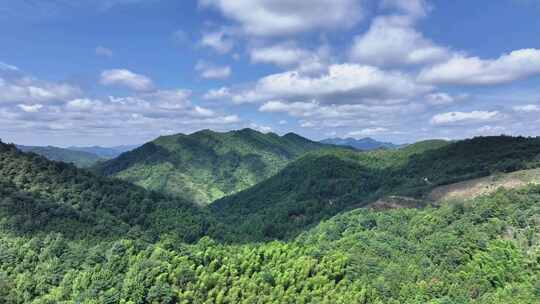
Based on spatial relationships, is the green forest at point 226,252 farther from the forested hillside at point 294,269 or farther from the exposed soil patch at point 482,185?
the exposed soil patch at point 482,185

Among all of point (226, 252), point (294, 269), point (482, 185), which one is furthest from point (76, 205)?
point (482, 185)

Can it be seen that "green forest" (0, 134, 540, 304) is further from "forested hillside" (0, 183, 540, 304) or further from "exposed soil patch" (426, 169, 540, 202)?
"exposed soil patch" (426, 169, 540, 202)

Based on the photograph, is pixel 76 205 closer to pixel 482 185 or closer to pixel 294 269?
pixel 294 269

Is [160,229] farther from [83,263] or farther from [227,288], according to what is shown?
[227,288]

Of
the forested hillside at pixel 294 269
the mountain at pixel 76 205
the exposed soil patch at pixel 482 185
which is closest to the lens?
the forested hillside at pixel 294 269

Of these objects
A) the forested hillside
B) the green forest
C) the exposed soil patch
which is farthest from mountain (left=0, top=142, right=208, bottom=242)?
the exposed soil patch

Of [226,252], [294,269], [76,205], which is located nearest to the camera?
[294,269]

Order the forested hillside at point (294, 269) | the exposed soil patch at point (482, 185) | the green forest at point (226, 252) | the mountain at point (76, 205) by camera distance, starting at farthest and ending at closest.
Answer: the exposed soil patch at point (482, 185), the mountain at point (76, 205), the green forest at point (226, 252), the forested hillside at point (294, 269)

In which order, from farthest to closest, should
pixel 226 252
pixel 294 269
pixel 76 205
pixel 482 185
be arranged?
pixel 482 185, pixel 76 205, pixel 226 252, pixel 294 269

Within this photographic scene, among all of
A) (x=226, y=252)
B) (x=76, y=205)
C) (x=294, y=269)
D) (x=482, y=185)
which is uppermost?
(x=482, y=185)

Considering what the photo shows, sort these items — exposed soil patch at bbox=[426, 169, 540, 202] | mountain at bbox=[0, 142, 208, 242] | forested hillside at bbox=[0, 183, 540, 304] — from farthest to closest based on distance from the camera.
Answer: exposed soil patch at bbox=[426, 169, 540, 202] < mountain at bbox=[0, 142, 208, 242] < forested hillside at bbox=[0, 183, 540, 304]

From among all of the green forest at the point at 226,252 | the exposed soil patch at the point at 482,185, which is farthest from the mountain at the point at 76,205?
the exposed soil patch at the point at 482,185


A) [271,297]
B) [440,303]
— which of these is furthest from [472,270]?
[271,297]

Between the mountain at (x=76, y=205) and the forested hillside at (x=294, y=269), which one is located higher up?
the mountain at (x=76, y=205)
